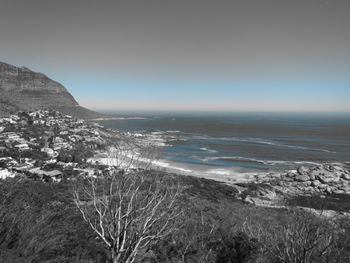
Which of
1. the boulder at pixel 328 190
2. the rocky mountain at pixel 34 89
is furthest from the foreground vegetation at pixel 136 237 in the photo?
the rocky mountain at pixel 34 89

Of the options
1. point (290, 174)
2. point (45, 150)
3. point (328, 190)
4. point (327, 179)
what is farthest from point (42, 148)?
point (327, 179)

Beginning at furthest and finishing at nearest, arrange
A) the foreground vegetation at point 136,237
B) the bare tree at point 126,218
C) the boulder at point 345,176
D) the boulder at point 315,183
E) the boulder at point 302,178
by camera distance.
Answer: the boulder at point 345,176 < the boulder at point 302,178 < the boulder at point 315,183 < the foreground vegetation at point 136,237 < the bare tree at point 126,218

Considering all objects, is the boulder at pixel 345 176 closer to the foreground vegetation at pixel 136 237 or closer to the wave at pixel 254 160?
the wave at pixel 254 160

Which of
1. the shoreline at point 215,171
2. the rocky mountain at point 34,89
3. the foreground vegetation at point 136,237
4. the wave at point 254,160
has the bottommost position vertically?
the shoreline at point 215,171

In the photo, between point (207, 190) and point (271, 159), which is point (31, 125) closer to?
point (207, 190)

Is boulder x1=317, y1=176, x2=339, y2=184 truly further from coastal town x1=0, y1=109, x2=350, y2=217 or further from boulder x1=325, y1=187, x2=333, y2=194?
boulder x1=325, y1=187, x2=333, y2=194

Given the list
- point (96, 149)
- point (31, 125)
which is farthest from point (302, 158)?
point (31, 125)

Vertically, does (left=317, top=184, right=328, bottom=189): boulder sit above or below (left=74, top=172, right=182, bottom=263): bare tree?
below

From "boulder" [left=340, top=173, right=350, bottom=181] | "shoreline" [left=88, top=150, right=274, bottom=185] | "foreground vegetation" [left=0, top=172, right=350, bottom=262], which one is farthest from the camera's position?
"shoreline" [left=88, top=150, right=274, bottom=185]

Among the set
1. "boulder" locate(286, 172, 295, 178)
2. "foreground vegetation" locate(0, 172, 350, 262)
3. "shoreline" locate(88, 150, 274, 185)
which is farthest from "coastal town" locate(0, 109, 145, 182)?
"boulder" locate(286, 172, 295, 178)
